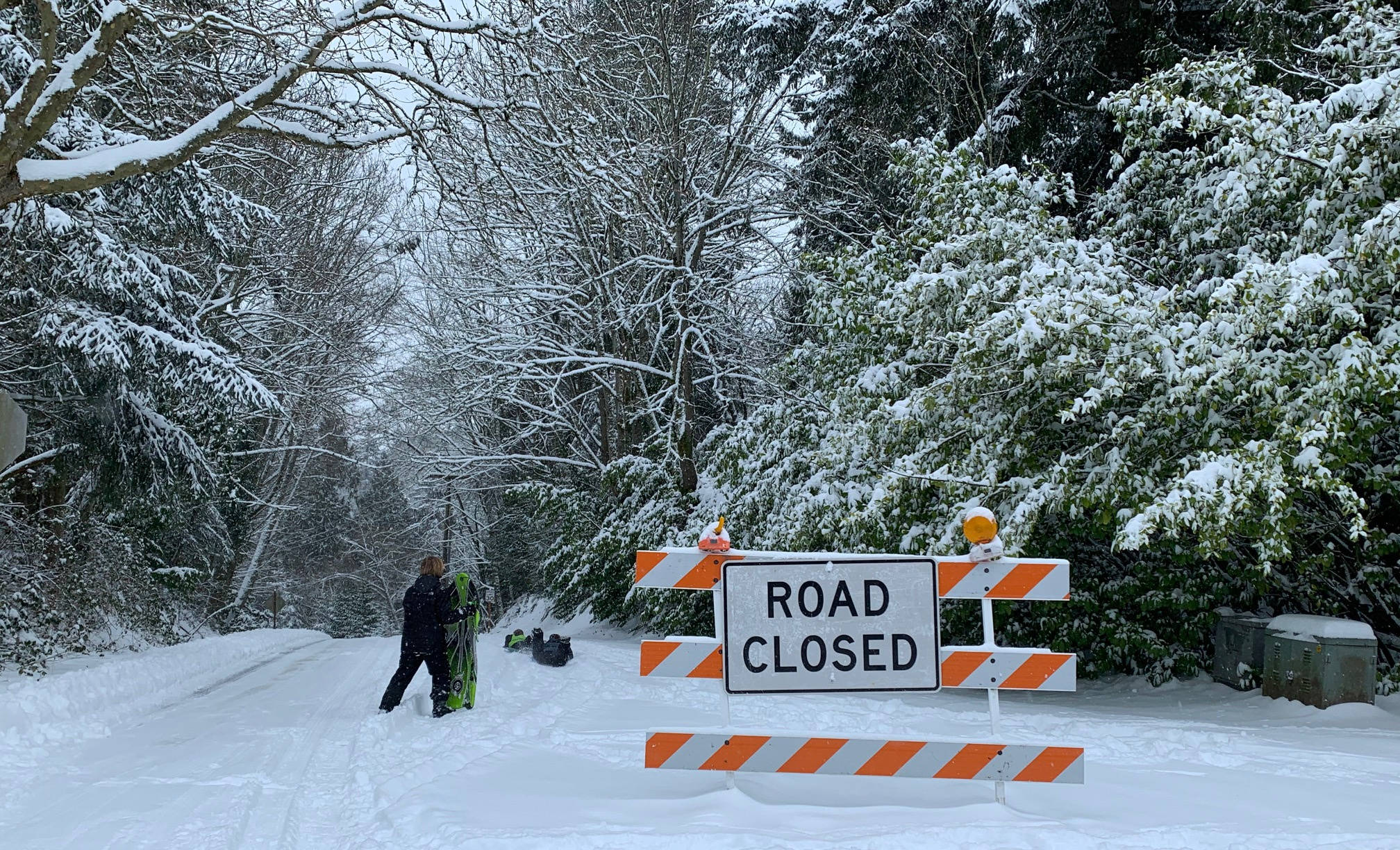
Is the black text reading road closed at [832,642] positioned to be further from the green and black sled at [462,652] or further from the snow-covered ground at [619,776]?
the green and black sled at [462,652]

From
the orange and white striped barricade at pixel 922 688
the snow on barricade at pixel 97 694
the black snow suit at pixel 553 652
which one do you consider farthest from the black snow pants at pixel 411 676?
the orange and white striped barricade at pixel 922 688

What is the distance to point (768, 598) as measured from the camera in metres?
5.29

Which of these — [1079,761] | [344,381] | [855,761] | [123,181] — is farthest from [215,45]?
[344,381]

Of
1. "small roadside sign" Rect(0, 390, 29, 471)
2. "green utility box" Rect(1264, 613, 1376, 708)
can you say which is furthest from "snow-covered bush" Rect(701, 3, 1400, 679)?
"small roadside sign" Rect(0, 390, 29, 471)

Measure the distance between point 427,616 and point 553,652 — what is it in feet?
16.0

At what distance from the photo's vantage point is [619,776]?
6.52 metres

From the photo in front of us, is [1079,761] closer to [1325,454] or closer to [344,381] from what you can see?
[1325,454]

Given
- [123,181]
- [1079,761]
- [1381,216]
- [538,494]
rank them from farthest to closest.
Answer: [538,494]
[123,181]
[1381,216]
[1079,761]

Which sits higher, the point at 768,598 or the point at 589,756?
the point at 768,598

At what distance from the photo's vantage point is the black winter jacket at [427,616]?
1000 cm

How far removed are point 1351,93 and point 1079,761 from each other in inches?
253

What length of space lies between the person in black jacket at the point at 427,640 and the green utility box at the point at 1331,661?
799 centimetres

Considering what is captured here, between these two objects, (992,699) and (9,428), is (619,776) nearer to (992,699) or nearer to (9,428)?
(992,699)

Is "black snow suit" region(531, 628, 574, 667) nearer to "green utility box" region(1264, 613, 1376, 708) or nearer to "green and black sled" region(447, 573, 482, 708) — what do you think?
"green and black sled" region(447, 573, 482, 708)
